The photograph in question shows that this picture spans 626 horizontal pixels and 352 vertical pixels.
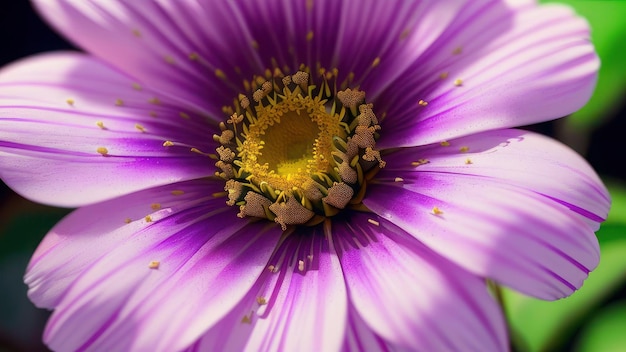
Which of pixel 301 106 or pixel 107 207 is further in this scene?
pixel 301 106

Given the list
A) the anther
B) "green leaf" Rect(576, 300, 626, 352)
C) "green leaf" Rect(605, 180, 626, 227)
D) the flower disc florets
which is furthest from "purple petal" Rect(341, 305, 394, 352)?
"green leaf" Rect(576, 300, 626, 352)

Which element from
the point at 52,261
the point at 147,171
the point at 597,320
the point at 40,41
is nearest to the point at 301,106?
the point at 147,171

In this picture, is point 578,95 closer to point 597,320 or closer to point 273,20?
point 273,20

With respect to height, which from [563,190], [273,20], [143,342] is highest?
[273,20]

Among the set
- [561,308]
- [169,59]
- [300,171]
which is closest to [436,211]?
[300,171]

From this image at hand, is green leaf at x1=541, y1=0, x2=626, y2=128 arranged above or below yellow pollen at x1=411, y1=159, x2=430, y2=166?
above

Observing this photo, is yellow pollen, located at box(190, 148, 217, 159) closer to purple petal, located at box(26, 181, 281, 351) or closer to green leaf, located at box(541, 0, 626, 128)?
purple petal, located at box(26, 181, 281, 351)

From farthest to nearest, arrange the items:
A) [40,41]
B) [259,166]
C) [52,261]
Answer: [40,41] → [259,166] → [52,261]
